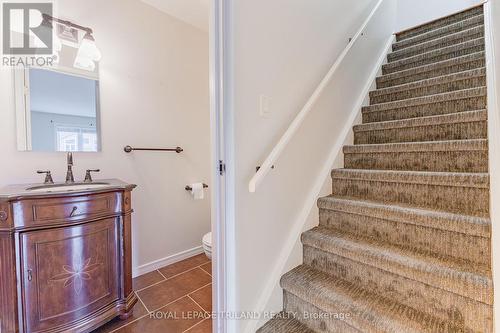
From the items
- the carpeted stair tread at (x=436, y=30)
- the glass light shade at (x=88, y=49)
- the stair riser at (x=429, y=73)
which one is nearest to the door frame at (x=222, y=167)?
the glass light shade at (x=88, y=49)

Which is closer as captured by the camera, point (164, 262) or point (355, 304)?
point (355, 304)

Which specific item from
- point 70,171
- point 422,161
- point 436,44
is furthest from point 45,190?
point 436,44

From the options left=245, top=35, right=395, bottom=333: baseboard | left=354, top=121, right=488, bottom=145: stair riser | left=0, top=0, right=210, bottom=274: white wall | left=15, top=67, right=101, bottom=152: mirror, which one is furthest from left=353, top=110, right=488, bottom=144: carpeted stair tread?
left=15, top=67, right=101, bottom=152: mirror

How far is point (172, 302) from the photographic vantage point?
Result: 1.76 meters

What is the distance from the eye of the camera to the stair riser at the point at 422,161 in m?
1.34

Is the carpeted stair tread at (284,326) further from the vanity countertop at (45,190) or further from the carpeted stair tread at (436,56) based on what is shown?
the carpeted stair tread at (436,56)

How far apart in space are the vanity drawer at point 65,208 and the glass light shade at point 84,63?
1053mm

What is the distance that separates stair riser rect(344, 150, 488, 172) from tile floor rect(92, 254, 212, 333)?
151 centimetres

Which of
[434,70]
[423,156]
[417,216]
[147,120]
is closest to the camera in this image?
[417,216]

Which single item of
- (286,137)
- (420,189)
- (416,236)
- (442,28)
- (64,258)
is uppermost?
(442,28)

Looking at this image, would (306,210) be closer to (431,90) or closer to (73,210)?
(73,210)

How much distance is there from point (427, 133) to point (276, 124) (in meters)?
1.12

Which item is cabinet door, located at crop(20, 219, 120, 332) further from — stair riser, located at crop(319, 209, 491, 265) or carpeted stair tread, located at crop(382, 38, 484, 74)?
carpeted stair tread, located at crop(382, 38, 484, 74)

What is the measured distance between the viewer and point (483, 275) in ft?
3.16
